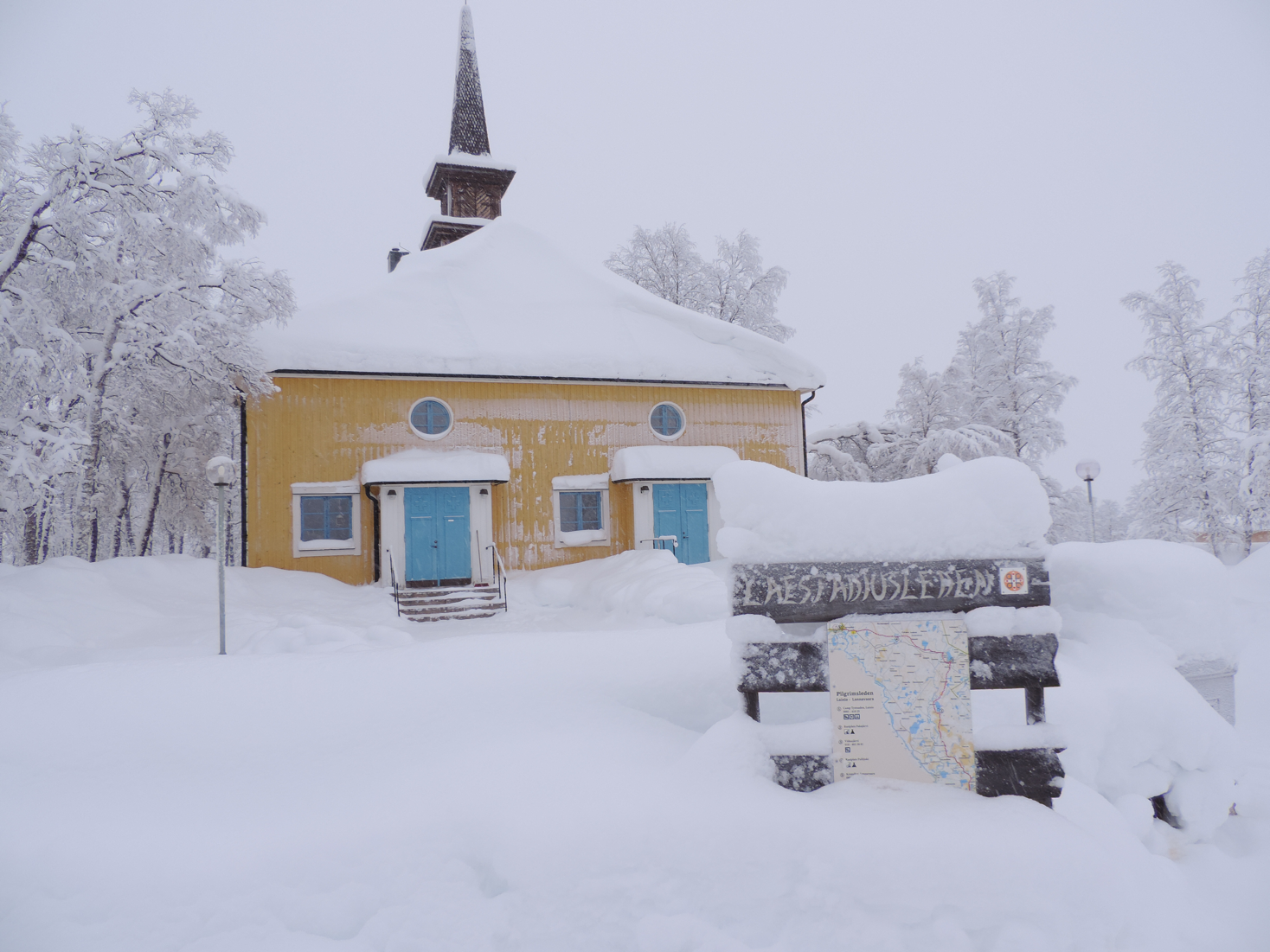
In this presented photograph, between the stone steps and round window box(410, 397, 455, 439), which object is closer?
the stone steps

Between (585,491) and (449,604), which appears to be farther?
(585,491)

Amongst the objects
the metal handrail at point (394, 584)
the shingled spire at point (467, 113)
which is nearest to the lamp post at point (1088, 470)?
the metal handrail at point (394, 584)

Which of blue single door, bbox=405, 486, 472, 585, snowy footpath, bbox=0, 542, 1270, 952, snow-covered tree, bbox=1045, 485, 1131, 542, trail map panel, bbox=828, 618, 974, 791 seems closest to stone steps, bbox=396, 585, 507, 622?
blue single door, bbox=405, 486, 472, 585

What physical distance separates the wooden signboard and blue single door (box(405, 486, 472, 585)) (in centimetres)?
1092

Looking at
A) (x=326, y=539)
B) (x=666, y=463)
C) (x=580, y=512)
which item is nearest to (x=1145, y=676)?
(x=666, y=463)

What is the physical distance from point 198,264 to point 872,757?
47.2 feet

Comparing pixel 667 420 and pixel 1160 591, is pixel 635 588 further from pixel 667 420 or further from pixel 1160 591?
pixel 1160 591

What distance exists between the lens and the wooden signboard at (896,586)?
3717mm

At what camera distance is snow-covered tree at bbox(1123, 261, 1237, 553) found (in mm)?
18531

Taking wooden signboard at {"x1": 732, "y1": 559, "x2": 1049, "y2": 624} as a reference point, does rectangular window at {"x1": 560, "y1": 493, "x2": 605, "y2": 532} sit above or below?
above

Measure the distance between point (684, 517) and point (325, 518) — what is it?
7.32 metres

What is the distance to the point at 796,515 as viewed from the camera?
3803mm

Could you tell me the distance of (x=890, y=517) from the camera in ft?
12.4

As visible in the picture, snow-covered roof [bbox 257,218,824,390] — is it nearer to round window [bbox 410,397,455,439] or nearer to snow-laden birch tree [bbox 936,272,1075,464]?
round window [bbox 410,397,455,439]
